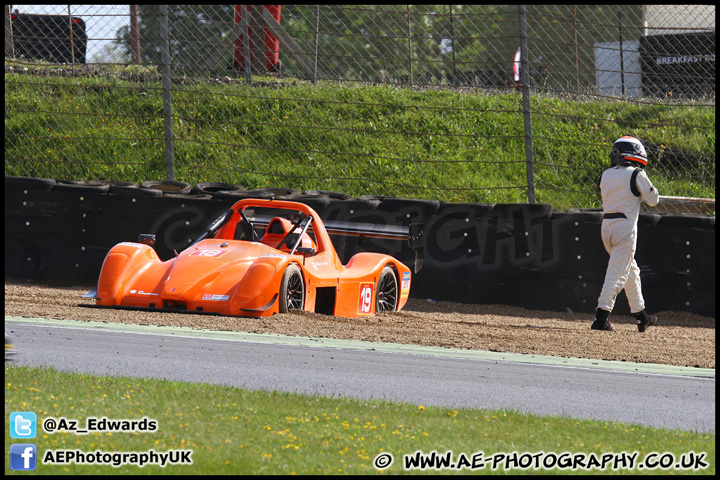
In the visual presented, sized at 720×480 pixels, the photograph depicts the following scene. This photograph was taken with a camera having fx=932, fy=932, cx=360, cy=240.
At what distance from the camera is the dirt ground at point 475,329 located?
22.5ft

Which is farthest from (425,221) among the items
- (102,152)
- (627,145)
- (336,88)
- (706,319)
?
(102,152)

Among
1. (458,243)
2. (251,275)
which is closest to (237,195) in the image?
(458,243)

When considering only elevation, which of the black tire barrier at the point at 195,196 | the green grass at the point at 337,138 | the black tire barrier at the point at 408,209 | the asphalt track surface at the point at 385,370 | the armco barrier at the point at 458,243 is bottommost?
the asphalt track surface at the point at 385,370

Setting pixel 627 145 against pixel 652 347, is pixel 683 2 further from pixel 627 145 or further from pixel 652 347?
pixel 652 347

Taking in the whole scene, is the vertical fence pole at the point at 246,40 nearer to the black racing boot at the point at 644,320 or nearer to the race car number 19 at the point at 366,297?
the race car number 19 at the point at 366,297

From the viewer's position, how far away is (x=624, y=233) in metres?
8.23

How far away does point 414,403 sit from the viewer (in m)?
4.82

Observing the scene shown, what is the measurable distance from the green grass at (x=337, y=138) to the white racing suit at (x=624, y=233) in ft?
12.3

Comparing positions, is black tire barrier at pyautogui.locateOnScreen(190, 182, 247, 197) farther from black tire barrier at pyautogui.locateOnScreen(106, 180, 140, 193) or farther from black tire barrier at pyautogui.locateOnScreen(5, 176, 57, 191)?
black tire barrier at pyautogui.locateOnScreen(5, 176, 57, 191)

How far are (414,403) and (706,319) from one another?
4940 millimetres

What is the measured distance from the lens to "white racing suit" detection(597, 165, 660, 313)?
818 centimetres

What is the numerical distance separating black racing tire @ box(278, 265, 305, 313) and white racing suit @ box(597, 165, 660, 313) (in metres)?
2.61

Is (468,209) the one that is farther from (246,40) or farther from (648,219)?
(246,40)

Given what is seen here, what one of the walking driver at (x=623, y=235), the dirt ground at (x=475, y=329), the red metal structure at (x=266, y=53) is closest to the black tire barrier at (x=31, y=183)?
the dirt ground at (x=475, y=329)
